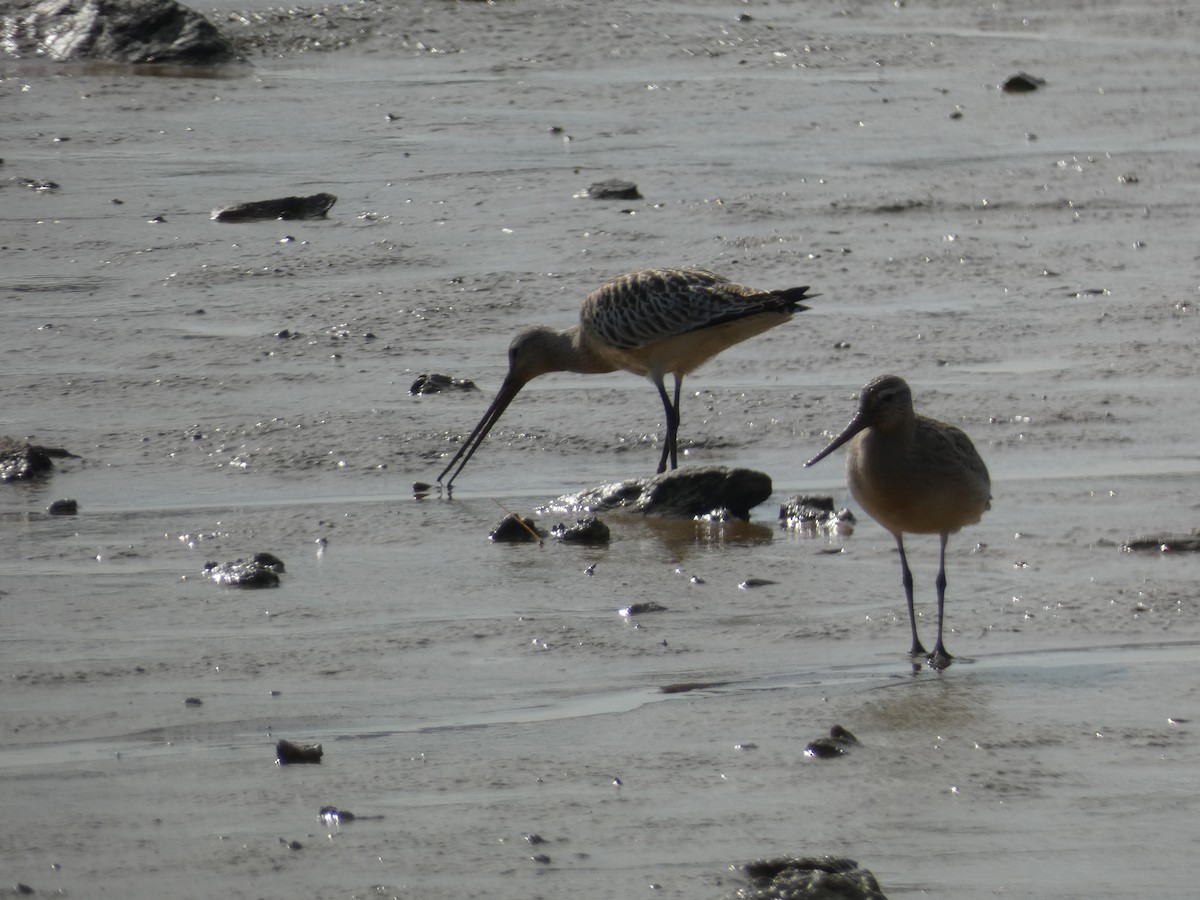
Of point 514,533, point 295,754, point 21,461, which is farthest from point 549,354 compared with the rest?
point 295,754

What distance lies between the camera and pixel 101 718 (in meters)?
5.21

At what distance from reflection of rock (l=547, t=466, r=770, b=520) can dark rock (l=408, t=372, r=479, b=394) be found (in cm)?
160

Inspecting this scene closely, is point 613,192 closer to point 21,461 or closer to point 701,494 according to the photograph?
point 701,494

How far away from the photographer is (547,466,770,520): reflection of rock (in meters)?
7.57

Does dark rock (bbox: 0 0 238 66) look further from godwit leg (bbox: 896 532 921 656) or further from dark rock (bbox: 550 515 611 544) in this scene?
godwit leg (bbox: 896 532 921 656)

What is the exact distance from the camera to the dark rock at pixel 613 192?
39.5 feet

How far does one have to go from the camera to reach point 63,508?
7312 mm

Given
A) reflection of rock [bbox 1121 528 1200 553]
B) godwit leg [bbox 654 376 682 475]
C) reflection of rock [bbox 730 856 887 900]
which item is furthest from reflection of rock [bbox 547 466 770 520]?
reflection of rock [bbox 730 856 887 900]

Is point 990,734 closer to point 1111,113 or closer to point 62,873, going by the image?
point 62,873

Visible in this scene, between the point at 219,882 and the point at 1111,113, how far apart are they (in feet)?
37.8

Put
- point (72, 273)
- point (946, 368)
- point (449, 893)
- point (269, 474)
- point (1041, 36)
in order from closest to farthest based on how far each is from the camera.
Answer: point (449, 893) < point (269, 474) < point (946, 368) < point (72, 273) < point (1041, 36)

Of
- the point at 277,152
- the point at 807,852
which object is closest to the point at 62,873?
the point at 807,852

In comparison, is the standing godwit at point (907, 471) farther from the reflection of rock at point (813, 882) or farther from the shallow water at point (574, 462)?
the reflection of rock at point (813, 882)

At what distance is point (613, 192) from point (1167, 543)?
574cm
